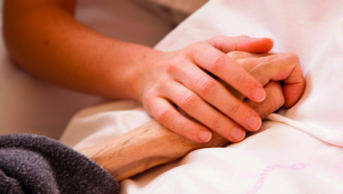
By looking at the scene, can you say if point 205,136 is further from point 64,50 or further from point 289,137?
point 64,50

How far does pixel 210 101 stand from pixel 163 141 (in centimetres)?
8

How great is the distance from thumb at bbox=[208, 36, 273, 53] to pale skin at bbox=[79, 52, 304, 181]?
0.04ft

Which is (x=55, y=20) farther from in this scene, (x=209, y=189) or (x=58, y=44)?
(x=209, y=189)

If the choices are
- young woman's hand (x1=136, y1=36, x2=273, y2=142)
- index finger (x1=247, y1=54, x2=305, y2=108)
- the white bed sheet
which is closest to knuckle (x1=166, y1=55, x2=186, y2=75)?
young woman's hand (x1=136, y1=36, x2=273, y2=142)

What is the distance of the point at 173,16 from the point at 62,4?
228 mm

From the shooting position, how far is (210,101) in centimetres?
46

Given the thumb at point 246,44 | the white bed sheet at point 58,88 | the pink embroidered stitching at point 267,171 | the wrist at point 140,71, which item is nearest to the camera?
the pink embroidered stitching at point 267,171

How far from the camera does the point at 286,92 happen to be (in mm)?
471

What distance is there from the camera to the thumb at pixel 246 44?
48cm

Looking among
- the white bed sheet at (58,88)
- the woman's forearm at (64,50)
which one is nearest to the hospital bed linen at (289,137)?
the woman's forearm at (64,50)

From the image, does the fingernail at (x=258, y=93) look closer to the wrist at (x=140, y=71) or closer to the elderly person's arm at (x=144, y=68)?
the elderly person's arm at (x=144, y=68)

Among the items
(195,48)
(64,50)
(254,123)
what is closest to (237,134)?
(254,123)

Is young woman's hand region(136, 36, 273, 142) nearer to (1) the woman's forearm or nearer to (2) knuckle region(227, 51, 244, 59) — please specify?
(2) knuckle region(227, 51, 244, 59)

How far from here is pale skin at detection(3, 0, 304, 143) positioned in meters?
0.46
